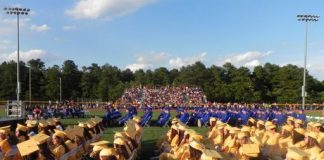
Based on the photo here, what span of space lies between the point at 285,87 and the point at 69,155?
8378 centimetres

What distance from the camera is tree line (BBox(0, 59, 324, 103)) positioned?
295 feet

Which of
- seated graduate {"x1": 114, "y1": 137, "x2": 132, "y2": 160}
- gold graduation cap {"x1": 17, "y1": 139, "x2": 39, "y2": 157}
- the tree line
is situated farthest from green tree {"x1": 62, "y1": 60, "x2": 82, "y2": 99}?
gold graduation cap {"x1": 17, "y1": 139, "x2": 39, "y2": 157}

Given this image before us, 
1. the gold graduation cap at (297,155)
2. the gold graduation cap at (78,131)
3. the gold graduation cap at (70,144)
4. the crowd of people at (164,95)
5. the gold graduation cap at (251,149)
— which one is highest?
the gold graduation cap at (297,155)

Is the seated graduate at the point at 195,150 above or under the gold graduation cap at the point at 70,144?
above

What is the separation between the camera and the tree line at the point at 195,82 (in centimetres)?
8988

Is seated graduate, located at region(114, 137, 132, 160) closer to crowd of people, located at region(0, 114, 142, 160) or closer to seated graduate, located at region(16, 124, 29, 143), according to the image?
crowd of people, located at region(0, 114, 142, 160)

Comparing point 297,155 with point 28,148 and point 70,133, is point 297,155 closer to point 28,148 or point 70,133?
point 28,148

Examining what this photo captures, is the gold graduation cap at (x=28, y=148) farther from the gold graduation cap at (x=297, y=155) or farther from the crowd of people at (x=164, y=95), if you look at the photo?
the crowd of people at (x=164, y=95)

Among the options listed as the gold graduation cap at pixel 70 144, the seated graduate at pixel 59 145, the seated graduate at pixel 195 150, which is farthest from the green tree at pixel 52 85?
the seated graduate at pixel 195 150

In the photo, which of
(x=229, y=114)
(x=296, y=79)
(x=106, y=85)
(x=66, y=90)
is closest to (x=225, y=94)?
(x=296, y=79)

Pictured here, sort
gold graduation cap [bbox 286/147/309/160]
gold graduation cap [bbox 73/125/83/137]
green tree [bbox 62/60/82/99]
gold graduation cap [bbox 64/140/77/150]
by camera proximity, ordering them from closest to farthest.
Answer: gold graduation cap [bbox 286/147/309/160]
gold graduation cap [bbox 64/140/77/150]
gold graduation cap [bbox 73/125/83/137]
green tree [bbox 62/60/82/99]

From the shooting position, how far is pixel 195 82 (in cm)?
9756

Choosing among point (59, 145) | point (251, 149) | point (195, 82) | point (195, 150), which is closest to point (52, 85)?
point (195, 82)

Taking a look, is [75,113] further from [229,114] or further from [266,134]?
[266,134]
